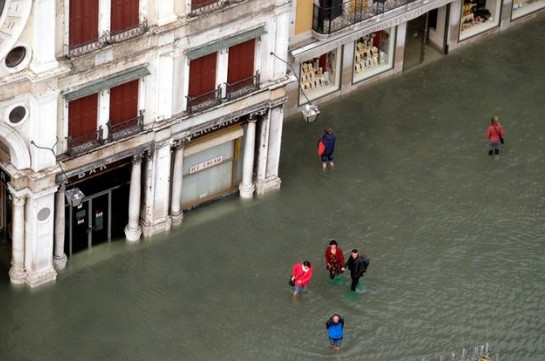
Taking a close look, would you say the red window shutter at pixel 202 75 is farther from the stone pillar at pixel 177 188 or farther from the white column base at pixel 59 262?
the white column base at pixel 59 262

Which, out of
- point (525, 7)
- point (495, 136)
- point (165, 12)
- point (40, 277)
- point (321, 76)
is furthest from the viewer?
point (525, 7)

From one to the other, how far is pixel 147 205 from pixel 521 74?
2065cm

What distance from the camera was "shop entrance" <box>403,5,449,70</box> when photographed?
300 ft

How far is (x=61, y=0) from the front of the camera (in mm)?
70438

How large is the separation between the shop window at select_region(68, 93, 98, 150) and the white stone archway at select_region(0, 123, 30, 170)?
1.90 m

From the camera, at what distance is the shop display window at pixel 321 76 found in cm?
8694

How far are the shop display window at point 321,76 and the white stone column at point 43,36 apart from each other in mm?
17906

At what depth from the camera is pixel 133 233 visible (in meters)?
78.9

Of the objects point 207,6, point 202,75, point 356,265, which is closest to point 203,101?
point 202,75

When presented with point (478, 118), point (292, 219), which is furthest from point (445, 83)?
point (292, 219)

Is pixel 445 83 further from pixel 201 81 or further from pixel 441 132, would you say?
pixel 201 81

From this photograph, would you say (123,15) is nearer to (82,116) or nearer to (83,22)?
(83,22)

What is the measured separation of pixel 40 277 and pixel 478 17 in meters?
26.7

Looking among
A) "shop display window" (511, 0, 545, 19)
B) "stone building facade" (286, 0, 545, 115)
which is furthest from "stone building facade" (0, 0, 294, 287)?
"shop display window" (511, 0, 545, 19)
